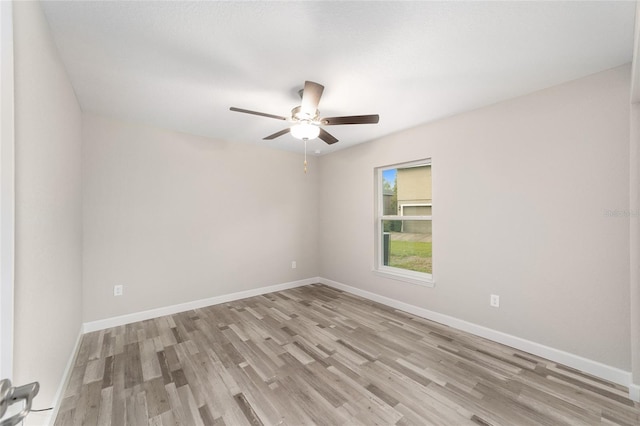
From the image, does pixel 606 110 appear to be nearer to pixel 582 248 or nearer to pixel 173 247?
pixel 582 248

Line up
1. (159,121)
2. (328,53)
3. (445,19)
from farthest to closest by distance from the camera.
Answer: (159,121) < (328,53) < (445,19)

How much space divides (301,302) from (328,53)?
3.21 m

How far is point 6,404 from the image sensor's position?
60cm

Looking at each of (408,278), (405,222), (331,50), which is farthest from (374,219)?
(331,50)

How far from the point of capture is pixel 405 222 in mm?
3770

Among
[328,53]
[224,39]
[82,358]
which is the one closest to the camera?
[224,39]

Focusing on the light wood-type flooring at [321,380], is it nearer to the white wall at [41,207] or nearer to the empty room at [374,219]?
the empty room at [374,219]

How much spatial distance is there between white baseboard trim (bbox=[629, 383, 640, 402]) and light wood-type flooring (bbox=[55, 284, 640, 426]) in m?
0.06

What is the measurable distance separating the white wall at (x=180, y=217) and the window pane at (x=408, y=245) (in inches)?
63.1

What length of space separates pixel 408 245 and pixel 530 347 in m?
1.70

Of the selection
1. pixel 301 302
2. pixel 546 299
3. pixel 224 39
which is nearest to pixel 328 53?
pixel 224 39

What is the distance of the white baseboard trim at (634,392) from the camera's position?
1845mm

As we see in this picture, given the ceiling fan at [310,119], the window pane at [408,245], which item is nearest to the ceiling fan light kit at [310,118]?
the ceiling fan at [310,119]

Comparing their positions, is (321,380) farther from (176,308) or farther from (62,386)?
(176,308)
